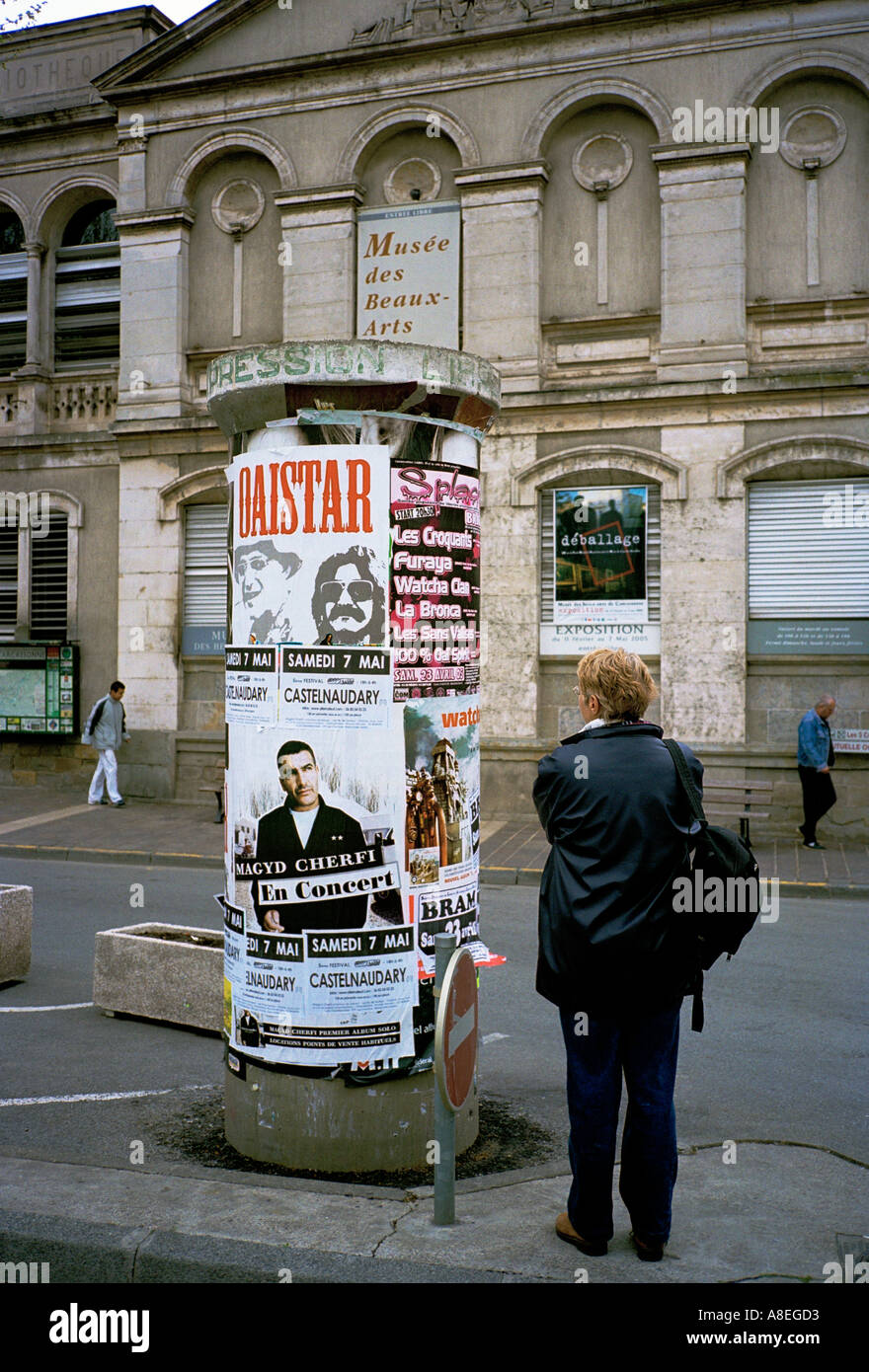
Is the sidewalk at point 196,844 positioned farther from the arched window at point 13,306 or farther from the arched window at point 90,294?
the arched window at point 13,306

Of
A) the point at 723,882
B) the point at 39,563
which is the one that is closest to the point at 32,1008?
the point at 723,882

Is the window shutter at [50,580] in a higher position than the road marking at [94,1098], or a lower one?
higher

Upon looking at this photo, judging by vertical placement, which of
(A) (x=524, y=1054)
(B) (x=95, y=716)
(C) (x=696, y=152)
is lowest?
(A) (x=524, y=1054)

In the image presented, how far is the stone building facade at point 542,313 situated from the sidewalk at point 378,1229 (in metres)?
11.6

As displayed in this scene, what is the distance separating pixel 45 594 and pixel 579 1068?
1732 centimetres

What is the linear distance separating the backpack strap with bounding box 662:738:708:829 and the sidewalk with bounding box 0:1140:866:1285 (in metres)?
1.38

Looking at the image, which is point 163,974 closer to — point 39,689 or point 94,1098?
point 94,1098

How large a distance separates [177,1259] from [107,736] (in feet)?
48.0

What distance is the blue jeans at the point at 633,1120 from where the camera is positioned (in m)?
3.91

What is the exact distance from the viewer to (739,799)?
14.3m

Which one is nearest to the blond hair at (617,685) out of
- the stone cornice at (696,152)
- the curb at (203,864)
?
the curb at (203,864)

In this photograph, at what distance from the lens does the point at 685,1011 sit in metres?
7.76

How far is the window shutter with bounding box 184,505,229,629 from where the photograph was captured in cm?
1836

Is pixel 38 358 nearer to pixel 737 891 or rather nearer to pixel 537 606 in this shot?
pixel 537 606
